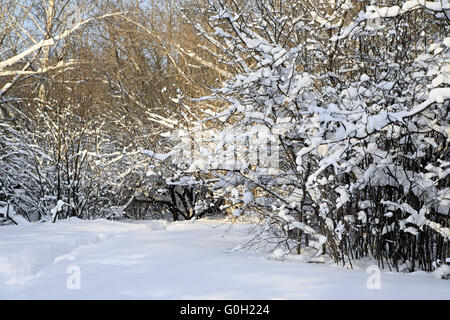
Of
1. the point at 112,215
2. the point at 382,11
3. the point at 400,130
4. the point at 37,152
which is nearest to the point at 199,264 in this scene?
the point at 400,130

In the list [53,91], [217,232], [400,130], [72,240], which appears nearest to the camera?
[400,130]

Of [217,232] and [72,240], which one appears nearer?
[72,240]

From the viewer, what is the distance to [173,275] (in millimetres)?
3336

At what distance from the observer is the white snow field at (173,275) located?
280 cm

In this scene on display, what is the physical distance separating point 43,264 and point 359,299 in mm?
2806

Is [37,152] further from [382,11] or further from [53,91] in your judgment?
[382,11]

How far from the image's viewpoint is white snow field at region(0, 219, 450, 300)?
2799mm

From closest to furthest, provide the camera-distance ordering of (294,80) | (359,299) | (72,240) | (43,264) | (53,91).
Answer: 1. (359,299)
2. (294,80)
3. (43,264)
4. (72,240)
5. (53,91)

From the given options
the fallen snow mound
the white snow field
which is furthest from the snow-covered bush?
the fallen snow mound

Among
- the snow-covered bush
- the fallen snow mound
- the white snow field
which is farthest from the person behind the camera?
the fallen snow mound

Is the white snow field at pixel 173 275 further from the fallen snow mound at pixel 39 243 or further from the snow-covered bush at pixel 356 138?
the snow-covered bush at pixel 356 138

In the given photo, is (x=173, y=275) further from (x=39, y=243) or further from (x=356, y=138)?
(x=39, y=243)

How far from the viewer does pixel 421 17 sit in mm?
4445

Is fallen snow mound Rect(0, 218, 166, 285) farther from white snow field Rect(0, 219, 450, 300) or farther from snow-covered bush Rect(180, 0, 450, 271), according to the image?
snow-covered bush Rect(180, 0, 450, 271)
